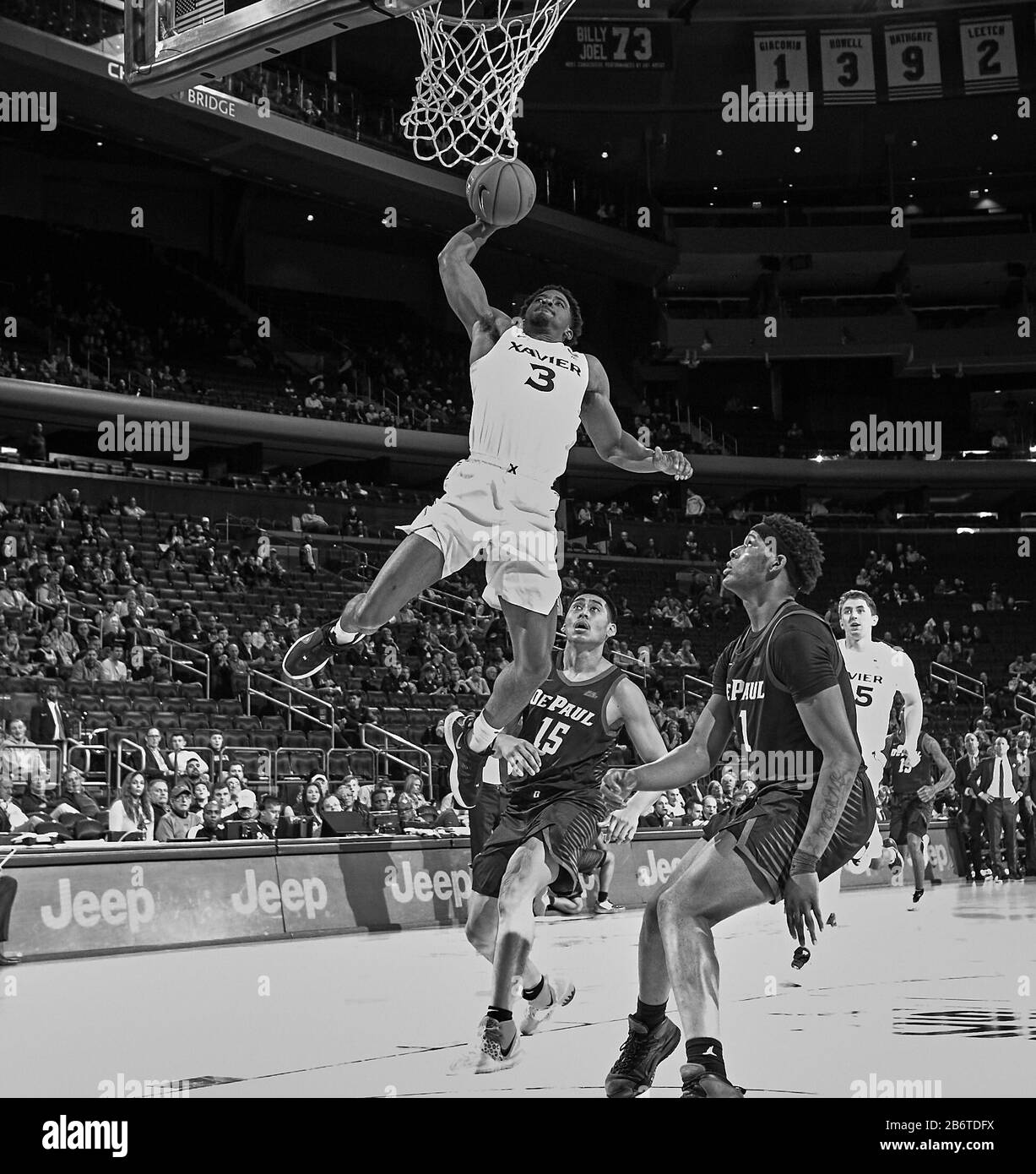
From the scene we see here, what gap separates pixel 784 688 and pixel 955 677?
101 feet

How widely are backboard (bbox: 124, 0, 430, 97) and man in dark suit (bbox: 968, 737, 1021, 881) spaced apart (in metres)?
14.9

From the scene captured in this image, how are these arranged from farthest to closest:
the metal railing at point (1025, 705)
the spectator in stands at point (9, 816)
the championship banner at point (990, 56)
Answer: the championship banner at point (990, 56) < the metal railing at point (1025, 705) < the spectator in stands at point (9, 816)

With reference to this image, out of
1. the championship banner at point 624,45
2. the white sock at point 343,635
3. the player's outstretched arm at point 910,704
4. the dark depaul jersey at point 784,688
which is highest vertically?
the championship banner at point 624,45

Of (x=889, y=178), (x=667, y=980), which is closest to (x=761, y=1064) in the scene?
(x=667, y=980)

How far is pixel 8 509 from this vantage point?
1034 inches

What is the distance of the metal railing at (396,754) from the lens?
2120 cm

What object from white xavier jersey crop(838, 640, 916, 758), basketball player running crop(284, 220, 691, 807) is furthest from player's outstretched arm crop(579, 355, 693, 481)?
white xavier jersey crop(838, 640, 916, 758)

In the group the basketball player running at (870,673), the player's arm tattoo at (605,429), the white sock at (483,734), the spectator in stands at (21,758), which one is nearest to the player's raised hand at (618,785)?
the white sock at (483,734)

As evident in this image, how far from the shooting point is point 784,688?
5504mm

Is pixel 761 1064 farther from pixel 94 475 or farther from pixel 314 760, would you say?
pixel 94 475

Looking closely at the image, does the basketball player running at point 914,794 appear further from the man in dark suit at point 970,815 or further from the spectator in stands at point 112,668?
the spectator in stands at point 112,668

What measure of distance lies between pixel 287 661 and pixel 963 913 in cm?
1030

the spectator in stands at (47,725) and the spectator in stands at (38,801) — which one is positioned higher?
the spectator in stands at (47,725)

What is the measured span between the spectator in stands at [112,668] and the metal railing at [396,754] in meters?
3.62
